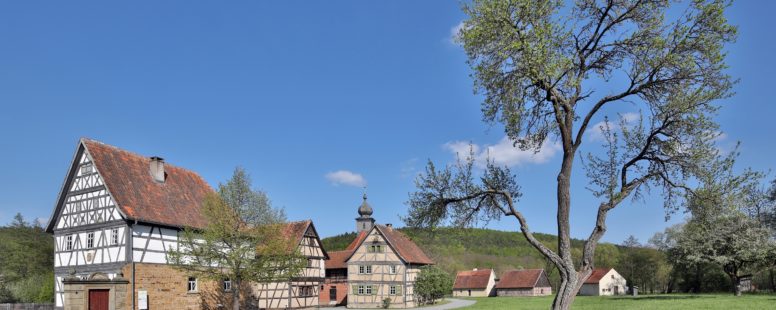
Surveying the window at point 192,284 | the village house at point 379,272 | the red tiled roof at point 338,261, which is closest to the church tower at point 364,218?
the red tiled roof at point 338,261

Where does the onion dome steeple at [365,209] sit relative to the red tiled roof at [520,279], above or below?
above

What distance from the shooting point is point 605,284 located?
69188 mm

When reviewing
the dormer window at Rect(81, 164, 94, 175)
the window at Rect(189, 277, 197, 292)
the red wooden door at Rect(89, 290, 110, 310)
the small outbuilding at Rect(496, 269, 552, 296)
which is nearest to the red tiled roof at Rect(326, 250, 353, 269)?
the window at Rect(189, 277, 197, 292)

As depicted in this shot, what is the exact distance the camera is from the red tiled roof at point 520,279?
224 ft

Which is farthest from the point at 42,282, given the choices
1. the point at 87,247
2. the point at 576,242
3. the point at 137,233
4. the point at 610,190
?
the point at 576,242

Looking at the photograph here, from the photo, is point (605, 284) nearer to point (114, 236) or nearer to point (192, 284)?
point (192, 284)

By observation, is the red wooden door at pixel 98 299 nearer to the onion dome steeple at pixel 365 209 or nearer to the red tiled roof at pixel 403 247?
the red tiled roof at pixel 403 247

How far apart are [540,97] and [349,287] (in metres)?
35.9

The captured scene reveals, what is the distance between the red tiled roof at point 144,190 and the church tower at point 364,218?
2713cm

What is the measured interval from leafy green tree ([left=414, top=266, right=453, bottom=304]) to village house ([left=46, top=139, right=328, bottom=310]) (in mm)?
18510

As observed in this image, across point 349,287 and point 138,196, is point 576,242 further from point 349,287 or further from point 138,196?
point 138,196

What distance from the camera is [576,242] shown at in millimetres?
103125

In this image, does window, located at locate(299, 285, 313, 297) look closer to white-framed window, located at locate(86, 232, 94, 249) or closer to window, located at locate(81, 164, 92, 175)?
white-framed window, located at locate(86, 232, 94, 249)

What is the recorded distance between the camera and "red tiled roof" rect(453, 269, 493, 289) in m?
71.9
